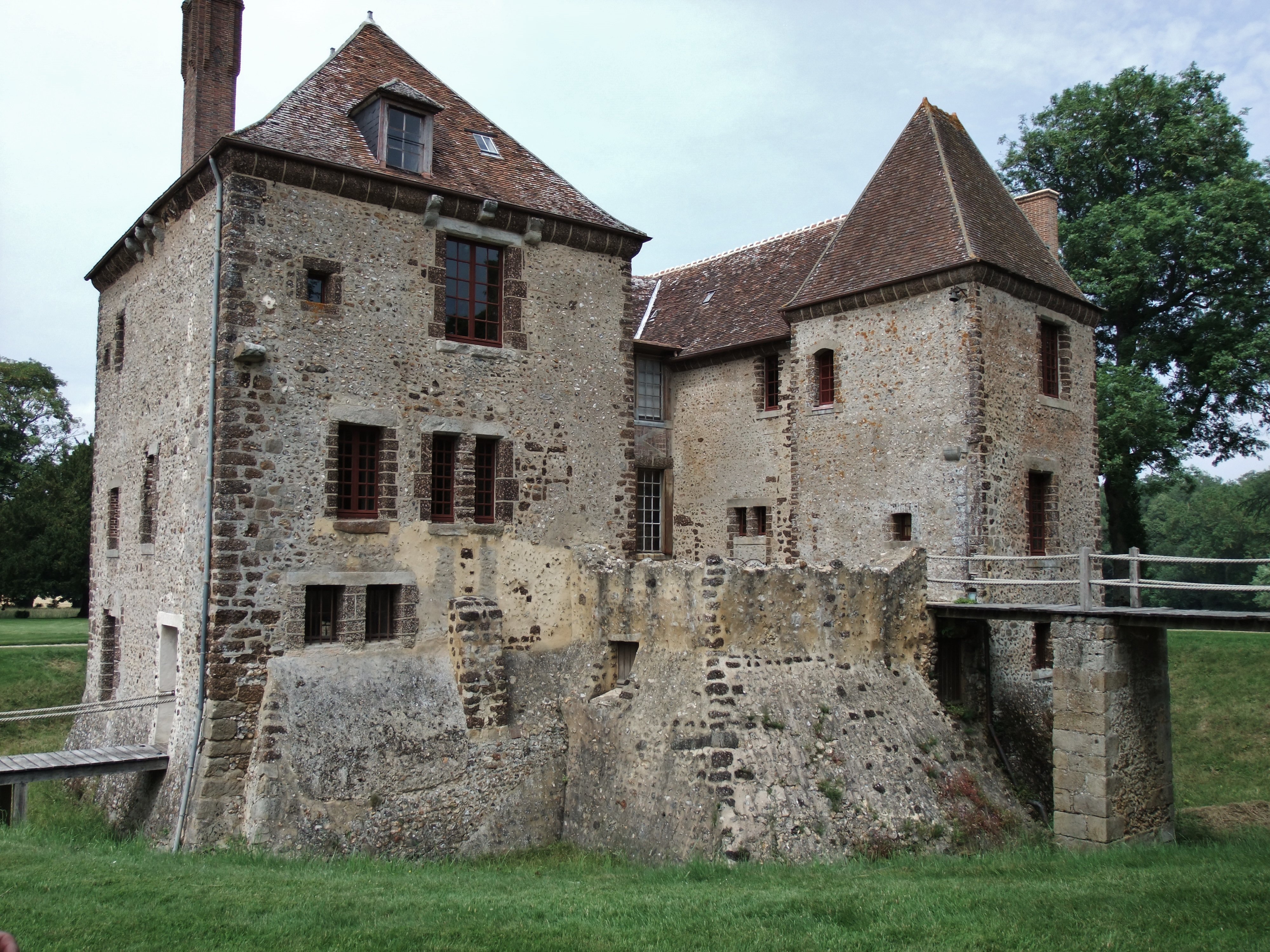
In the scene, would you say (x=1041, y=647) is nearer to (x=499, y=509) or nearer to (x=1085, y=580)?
(x=1085, y=580)

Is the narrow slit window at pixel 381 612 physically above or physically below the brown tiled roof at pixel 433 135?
below

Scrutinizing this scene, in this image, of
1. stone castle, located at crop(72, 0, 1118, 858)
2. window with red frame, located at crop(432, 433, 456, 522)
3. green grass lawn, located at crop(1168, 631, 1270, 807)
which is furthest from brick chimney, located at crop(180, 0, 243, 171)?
green grass lawn, located at crop(1168, 631, 1270, 807)

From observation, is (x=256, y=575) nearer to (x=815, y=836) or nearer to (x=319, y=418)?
(x=319, y=418)

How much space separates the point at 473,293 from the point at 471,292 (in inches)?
1.0

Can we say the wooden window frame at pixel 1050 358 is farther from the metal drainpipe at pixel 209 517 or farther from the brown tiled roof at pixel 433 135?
the metal drainpipe at pixel 209 517

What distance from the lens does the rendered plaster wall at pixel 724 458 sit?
1758cm

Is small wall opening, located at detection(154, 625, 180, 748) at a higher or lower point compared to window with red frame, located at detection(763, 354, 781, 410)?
lower

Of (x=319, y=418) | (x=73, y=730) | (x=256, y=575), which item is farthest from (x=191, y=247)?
(x=73, y=730)

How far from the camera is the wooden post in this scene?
11820 millimetres

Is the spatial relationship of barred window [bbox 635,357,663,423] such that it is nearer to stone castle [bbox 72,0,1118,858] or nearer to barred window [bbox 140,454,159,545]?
stone castle [bbox 72,0,1118,858]

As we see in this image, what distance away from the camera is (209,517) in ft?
36.5

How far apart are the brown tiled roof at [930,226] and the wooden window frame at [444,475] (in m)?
6.97

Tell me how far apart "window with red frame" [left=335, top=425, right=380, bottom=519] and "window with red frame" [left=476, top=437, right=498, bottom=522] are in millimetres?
1480

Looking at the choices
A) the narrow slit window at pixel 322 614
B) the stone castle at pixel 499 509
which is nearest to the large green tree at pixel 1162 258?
the stone castle at pixel 499 509
